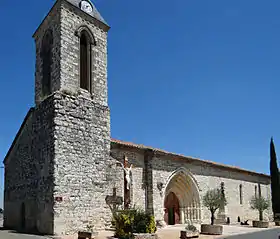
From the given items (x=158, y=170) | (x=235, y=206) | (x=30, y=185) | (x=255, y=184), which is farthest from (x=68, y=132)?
(x=255, y=184)

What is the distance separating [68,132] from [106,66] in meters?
4.87

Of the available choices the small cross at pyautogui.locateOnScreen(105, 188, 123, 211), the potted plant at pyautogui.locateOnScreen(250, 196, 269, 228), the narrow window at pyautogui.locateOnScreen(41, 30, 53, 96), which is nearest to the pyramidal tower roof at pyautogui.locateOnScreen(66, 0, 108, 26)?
the narrow window at pyautogui.locateOnScreen(41, 30, 53, 96)

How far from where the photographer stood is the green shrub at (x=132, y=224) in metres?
12.5

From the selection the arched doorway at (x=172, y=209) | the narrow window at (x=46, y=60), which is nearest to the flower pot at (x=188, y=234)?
the arched doorway at (x=172, y=209)

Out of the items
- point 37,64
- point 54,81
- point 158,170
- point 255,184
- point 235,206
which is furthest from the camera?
point 255,184

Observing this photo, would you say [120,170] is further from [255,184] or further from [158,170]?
[255,184]

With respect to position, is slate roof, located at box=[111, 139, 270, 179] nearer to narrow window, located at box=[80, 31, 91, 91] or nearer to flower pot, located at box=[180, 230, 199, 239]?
narrow window, located at box=[80, 31, 91, 91]

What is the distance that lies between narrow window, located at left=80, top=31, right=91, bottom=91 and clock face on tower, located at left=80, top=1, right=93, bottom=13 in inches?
47.8

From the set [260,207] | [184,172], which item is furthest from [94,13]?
[260,207]

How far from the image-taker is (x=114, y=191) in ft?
53.8

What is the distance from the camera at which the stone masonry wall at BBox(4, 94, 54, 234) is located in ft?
46.8

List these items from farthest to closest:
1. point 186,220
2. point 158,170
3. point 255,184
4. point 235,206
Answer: point 255,184 < point 235,206 < point 186,220 < point 158,170

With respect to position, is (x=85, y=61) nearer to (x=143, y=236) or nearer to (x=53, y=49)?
(x=53, y=49)

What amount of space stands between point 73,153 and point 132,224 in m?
4.31
